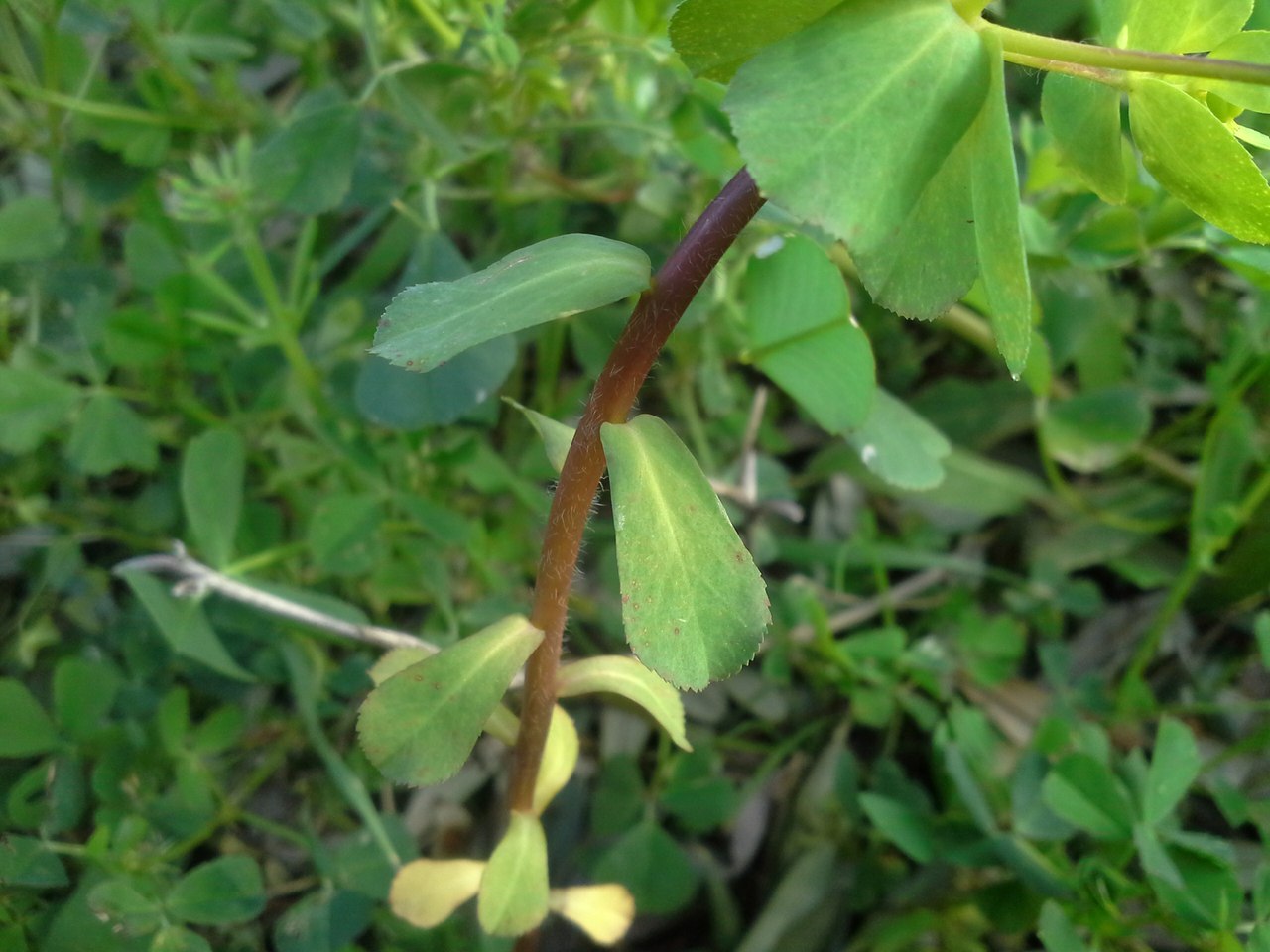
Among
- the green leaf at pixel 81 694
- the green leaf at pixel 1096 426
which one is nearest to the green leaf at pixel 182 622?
the green leaf at pixel 81 694

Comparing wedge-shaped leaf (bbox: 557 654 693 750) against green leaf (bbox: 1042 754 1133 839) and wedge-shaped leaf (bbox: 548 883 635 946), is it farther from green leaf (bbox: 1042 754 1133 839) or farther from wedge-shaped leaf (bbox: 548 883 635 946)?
green leaf (bbox: 1042 754 1133 839)

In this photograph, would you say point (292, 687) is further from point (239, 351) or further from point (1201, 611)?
point (1201, 611)

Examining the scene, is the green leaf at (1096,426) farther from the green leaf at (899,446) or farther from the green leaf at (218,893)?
the green leaf at (218,893)

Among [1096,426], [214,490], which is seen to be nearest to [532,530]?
[214,490]

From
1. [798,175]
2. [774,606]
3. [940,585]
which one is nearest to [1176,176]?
[798,175]

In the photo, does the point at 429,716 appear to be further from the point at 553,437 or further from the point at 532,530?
the point at 532,530
